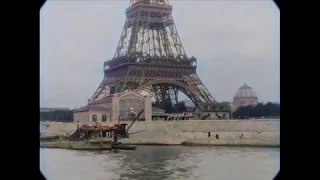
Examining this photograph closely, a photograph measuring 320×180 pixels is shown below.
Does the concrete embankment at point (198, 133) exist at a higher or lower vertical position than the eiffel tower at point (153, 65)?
lower

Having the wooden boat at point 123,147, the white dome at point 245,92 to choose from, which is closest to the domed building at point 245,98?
the white dome at point 245,92

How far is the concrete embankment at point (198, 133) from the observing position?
545 centimetres

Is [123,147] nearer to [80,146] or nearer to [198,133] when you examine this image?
[80,146]

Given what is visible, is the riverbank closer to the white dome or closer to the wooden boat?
the wooden boat

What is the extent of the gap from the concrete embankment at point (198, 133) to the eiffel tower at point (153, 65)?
0.32 metres

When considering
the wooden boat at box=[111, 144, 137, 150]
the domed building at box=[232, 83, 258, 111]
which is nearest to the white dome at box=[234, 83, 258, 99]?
the domed building at box=[232, 83, 258, 111]

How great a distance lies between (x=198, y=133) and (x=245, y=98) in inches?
43.4

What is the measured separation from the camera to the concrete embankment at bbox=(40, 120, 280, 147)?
545 cm

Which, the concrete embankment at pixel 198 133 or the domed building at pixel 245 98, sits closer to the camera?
the domed building at pixel 245 98

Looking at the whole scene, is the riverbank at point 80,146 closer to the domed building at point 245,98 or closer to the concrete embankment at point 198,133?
the concrete embankment at point 198,133

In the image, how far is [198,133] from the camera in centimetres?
563

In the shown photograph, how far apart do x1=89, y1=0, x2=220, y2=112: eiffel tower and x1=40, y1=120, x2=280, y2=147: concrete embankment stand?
318mm
